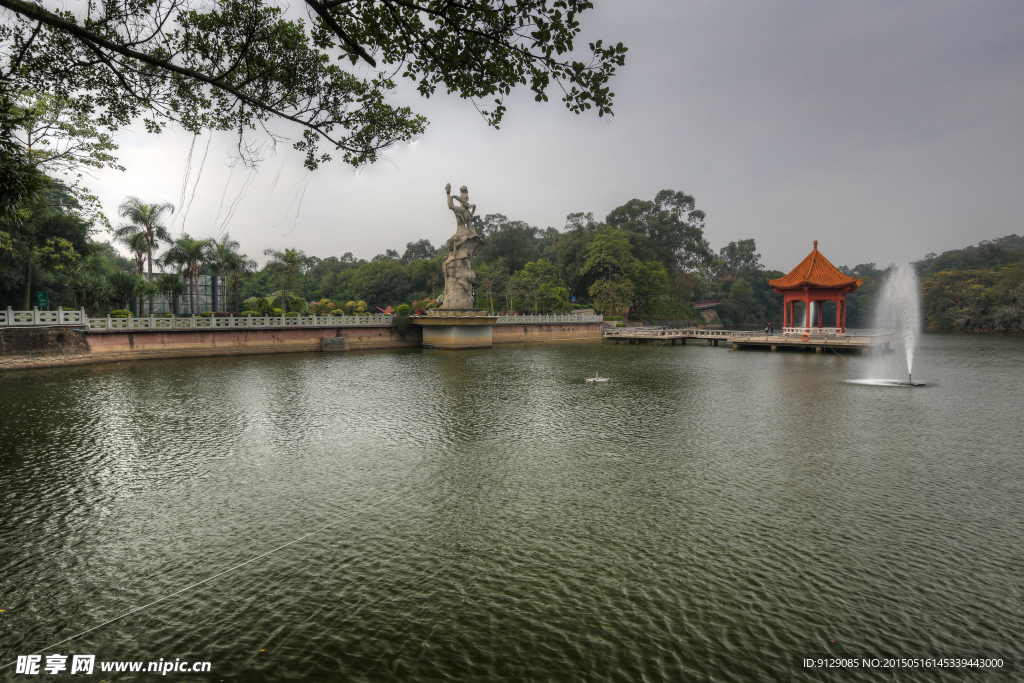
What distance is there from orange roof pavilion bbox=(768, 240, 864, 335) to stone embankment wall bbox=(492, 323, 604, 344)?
19977 millimetres

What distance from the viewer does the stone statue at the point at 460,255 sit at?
37.5m

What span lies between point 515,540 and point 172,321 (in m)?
31.0

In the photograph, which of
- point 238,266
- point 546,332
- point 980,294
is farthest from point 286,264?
point 980,294

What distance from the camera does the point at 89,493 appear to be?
25.8ft

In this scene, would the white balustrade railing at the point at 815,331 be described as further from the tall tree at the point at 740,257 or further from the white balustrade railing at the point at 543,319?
the tall tree at the point at 740,257

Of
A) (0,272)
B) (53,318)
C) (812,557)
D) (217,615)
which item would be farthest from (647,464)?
(0,272)

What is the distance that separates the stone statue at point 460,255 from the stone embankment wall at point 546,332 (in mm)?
7368

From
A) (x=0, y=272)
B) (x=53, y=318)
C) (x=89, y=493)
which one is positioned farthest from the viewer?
(x=0, y=272)

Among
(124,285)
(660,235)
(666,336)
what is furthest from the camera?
(660,235)

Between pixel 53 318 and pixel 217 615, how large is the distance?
29.4 m

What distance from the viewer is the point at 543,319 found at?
5069cm

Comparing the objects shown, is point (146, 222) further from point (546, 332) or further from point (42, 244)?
point (546, 332)

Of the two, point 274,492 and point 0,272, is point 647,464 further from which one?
point 0,272

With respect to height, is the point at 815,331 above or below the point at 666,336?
above
